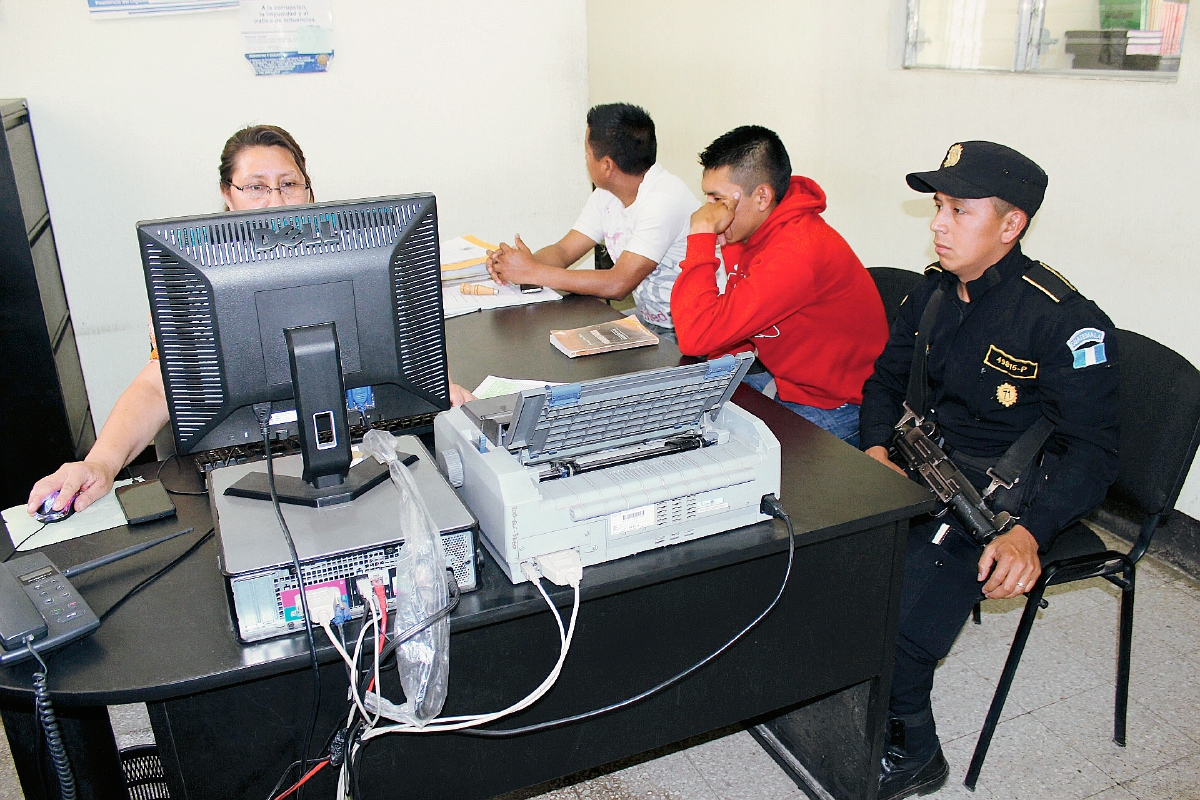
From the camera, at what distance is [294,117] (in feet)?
9.80

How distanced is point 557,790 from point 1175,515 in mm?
1797

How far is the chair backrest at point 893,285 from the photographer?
238cm

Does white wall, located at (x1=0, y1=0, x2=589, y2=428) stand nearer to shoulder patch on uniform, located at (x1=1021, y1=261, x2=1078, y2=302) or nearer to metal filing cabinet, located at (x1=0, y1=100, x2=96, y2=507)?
metal filing cabinet, located at (x1=0, y1=100, x2=96, y2=507)

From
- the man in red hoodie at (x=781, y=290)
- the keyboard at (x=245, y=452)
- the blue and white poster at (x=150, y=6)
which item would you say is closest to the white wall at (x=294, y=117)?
the blue and white poster at (x=150, y=6)

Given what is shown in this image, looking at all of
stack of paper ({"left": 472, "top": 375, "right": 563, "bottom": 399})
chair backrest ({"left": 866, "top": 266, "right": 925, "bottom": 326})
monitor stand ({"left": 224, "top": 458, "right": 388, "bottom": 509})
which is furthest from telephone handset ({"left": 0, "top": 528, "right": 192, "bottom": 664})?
chair backrest ({"left": 866, "top": 266, "right": 925, "bottom": 326})

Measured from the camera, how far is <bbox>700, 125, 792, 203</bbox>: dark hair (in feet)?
7.41

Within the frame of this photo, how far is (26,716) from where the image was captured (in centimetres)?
120

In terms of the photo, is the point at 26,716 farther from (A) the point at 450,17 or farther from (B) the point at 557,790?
(A) the point at 450,17

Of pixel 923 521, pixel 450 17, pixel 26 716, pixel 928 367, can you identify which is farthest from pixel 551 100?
pixel 26 716

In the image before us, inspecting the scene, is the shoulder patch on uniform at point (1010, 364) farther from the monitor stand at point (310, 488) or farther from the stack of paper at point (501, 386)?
the monitor stand at point (310, 488)

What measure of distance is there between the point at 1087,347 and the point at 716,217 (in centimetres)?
89

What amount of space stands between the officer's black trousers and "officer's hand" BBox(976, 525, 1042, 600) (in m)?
0.04

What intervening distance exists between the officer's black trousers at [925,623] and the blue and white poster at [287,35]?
7.70ft

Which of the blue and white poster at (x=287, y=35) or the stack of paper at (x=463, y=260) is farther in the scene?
the blue and white poster at (x=287, y=35)
